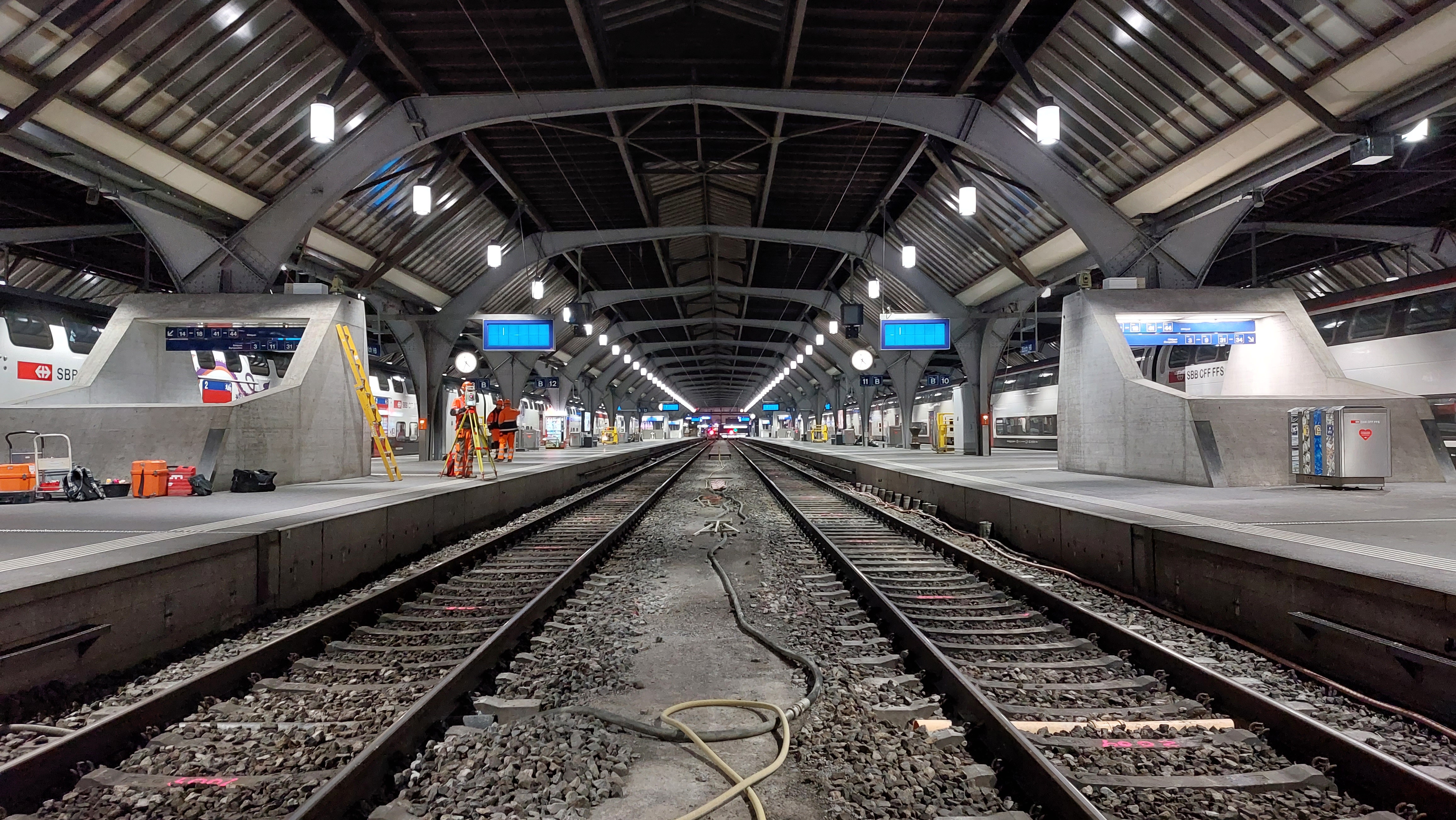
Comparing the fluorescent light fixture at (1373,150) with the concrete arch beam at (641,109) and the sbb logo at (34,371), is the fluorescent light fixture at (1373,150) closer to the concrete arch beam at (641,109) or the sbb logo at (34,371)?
the concrete arch beam at (641,109)

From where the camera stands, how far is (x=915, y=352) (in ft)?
108

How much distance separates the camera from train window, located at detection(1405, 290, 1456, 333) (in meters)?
12.9

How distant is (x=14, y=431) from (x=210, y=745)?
37.7 ft

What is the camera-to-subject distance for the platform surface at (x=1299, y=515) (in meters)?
4.97

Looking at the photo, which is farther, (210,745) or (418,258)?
(418,258)

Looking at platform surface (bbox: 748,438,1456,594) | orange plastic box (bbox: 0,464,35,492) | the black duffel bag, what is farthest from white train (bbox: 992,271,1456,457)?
orange plastic box (bbox: 0,464,35,492)

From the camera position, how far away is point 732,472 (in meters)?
27.3

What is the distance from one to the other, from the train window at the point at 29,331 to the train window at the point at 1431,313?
2946cm

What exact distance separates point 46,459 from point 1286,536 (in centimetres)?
1755

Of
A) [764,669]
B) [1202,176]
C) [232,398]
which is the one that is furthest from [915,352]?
[764,669]

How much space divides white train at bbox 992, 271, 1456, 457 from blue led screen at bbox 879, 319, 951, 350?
24.0 feet

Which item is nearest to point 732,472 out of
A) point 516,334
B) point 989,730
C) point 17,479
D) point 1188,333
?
point 516,334

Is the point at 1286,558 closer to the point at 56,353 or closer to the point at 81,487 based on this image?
the point at 81,487

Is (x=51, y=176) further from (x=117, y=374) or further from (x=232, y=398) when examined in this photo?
(x=232, y=398)
